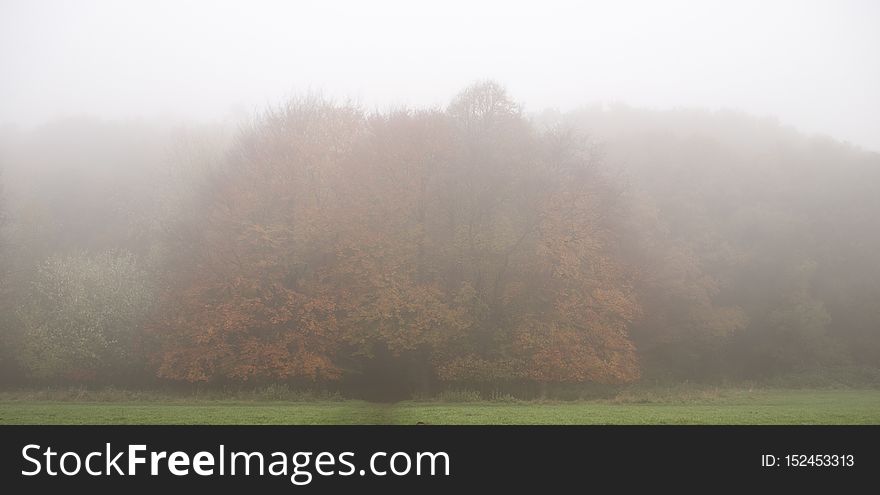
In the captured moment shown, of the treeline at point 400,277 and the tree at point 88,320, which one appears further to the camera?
the tree at point 88,320

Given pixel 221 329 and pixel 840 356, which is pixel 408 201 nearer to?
pixel 221 329

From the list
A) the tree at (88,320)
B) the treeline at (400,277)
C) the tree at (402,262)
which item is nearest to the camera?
the tree at (402,262)

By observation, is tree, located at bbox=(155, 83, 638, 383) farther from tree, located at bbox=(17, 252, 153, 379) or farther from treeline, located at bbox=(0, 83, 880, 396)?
tree, located at bbox=(17, 252, 153, 379)

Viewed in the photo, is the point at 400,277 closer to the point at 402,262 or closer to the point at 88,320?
the point at 402,262

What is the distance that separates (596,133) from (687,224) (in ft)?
70.5

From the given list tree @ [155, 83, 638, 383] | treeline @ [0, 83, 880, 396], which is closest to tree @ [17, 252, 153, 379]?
treeline @ [0, 83, 880, 396]

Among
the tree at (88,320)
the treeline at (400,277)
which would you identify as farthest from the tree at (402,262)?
the tree at (88,320)

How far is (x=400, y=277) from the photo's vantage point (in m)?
36.1

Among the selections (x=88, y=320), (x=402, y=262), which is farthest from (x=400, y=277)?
(x=88, y=320)

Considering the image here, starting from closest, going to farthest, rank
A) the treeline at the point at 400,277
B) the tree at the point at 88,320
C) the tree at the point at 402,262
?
the tree at the point at 402,262
the treeline at the point at 400,277
the tree at the point at 88,320

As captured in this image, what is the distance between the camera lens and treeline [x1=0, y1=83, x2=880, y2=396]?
34.9 m

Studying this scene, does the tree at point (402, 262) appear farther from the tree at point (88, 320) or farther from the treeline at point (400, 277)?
the tree at point (88, 320)

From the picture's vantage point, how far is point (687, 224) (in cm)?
5322

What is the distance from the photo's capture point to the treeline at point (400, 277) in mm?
34906
